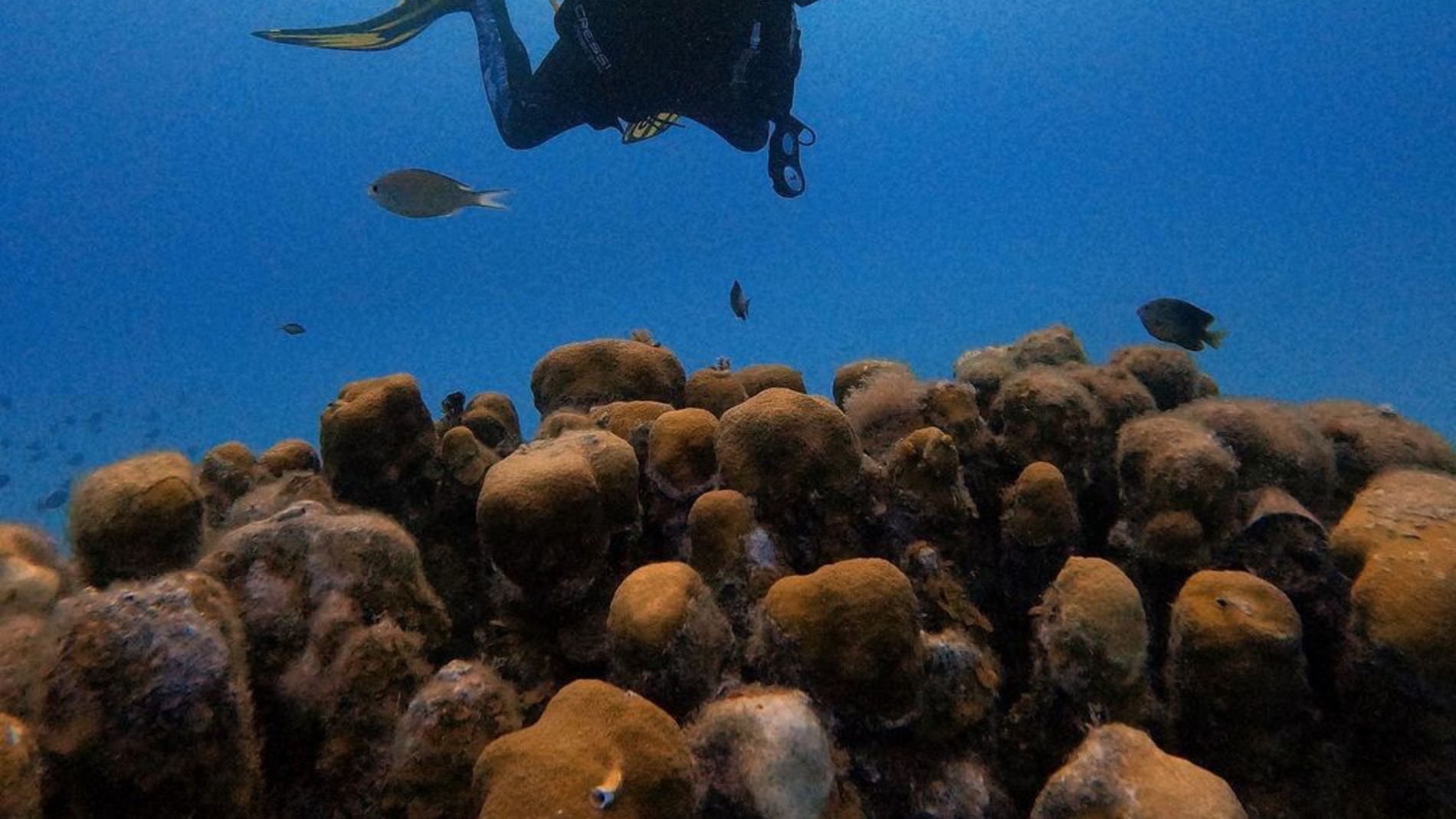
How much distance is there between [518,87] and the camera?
10633 mm

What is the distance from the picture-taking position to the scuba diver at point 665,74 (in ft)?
28.8

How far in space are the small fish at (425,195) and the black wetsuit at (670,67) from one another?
154 inches

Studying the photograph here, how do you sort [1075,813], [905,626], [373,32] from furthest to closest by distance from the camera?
[373,32] < [905,626] < [1075,813]

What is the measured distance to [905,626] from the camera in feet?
7.49

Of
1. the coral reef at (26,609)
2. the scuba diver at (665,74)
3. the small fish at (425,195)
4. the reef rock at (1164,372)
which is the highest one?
the scuba diver at (665,74)

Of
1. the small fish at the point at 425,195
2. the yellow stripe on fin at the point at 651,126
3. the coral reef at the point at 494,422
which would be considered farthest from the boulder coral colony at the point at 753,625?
the yellow stripe on fin at the point at 651,126

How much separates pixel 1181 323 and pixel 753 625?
502 centimetres

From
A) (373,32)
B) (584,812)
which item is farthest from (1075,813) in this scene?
(373,32)

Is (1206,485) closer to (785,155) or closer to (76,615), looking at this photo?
(76,615)

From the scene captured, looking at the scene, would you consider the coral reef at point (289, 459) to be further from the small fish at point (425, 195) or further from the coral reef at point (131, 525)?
the small fish at point (425, 195)

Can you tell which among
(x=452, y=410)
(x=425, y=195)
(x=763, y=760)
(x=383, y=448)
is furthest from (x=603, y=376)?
(x=425, y=195)

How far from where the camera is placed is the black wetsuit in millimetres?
8773

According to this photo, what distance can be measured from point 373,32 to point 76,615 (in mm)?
12235

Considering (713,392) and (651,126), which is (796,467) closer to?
(713,392)
